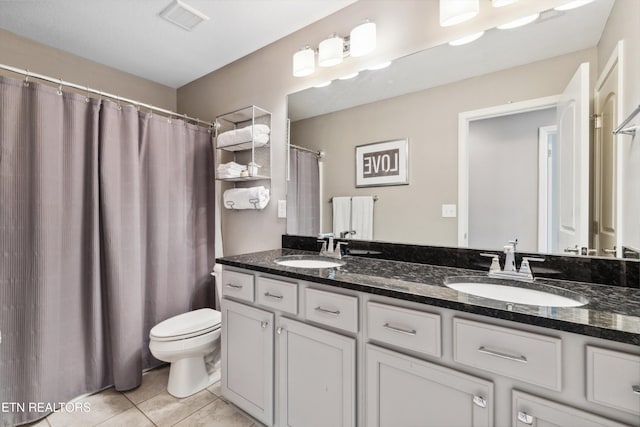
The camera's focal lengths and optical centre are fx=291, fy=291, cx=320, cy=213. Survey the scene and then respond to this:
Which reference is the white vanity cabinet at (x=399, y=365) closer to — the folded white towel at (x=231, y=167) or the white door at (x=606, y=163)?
the white door at (x=606, y=163)

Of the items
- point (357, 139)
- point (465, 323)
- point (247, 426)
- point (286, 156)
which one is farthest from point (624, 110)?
point (247, 426)

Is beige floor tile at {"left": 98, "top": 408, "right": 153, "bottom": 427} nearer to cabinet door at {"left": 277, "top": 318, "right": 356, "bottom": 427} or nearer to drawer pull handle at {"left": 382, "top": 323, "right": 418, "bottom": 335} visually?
cabinet door at {"left": 277, "top": 318, "right": 356, "bottom": 427}

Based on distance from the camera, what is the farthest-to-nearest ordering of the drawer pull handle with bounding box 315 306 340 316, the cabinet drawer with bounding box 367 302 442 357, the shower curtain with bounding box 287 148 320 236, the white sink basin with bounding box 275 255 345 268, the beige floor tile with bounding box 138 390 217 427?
the shower curtain with bounding box 287 148 320 236 → the white sink basin with bounding box 275 255 345 268 → the beige floor tile with bounding box 138 390 217 427 → the drawer pull handle with bounding box 315 306 340 316 → the cabinet drawer with bounding box 367 302 442 357

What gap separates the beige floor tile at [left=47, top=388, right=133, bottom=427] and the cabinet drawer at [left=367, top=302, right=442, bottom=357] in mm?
1621

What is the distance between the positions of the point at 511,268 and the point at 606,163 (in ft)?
1.72

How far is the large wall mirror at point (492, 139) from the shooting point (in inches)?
44.7

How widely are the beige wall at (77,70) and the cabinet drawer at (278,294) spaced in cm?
225

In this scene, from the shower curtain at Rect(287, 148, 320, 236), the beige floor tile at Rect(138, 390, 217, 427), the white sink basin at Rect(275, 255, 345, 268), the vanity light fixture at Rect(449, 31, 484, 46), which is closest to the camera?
the vanity light fixture at Rect(449, 31, 484, 46)

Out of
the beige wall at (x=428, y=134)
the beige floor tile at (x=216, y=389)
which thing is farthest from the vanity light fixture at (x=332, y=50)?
the beige floor tile at (x=216, y=389)

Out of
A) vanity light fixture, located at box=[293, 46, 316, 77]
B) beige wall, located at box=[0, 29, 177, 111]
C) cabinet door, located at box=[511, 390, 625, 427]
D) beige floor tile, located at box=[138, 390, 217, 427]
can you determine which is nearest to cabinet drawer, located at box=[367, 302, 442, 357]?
cabinet door, located at box=[511, 390, 625, 427]

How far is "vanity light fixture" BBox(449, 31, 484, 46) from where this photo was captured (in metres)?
1.37

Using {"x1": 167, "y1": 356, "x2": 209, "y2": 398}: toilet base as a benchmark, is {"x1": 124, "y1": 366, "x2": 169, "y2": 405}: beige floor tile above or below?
below

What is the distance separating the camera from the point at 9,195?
1529 mm

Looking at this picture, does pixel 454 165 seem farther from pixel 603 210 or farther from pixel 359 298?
pixel 359 298
